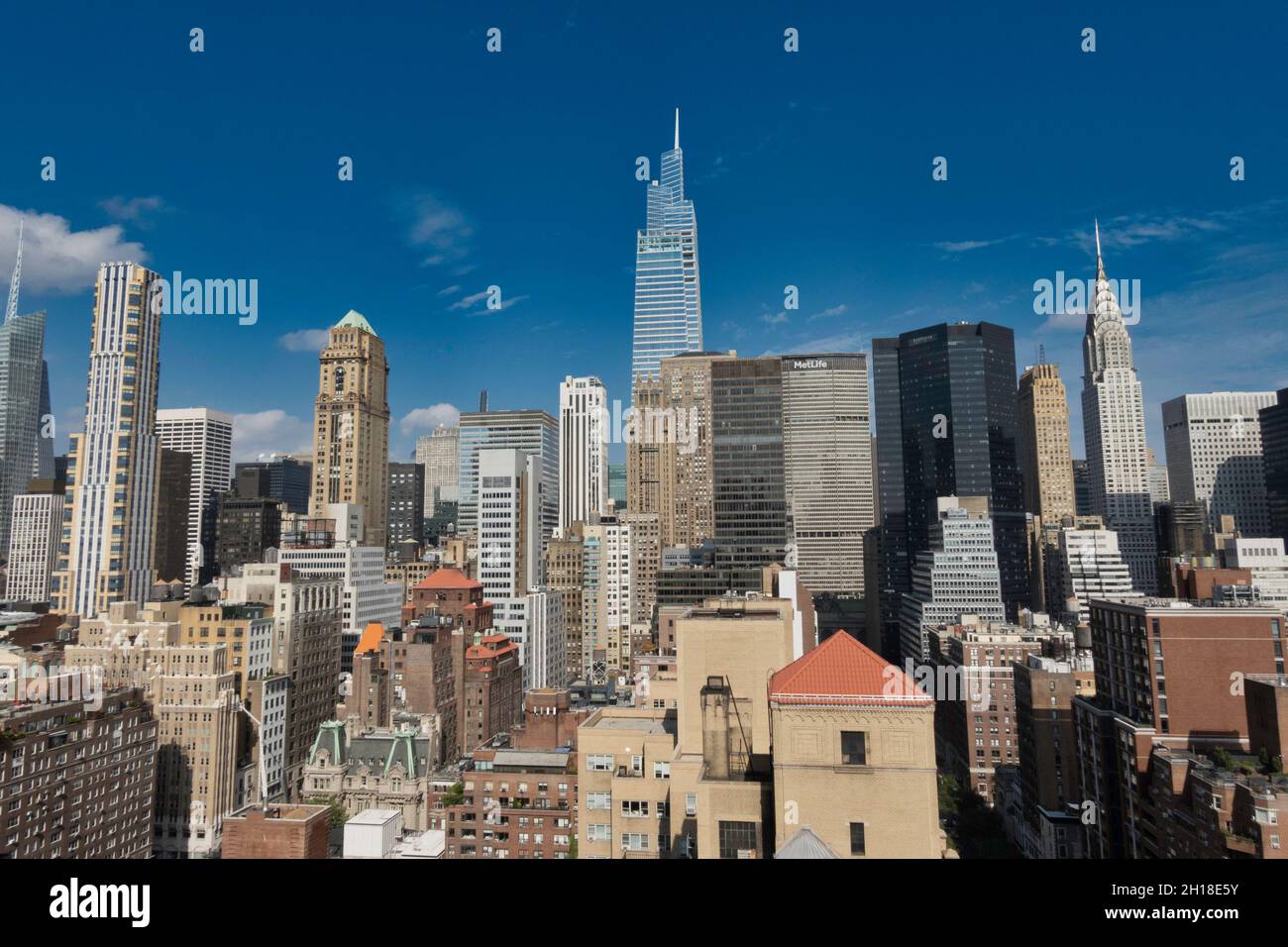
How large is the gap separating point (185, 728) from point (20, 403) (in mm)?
61704

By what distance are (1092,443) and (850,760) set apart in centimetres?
11012

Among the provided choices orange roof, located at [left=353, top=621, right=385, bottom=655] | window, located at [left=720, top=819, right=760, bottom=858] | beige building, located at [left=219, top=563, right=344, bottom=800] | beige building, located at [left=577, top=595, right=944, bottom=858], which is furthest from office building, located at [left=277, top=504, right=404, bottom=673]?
window, located at [left=720, top=819, right=760, bottom=858]

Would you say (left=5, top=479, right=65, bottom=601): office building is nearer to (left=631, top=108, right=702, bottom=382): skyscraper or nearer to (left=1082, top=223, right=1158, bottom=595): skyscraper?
(left=631, top=108, right=702, bottom=382): skyscraper


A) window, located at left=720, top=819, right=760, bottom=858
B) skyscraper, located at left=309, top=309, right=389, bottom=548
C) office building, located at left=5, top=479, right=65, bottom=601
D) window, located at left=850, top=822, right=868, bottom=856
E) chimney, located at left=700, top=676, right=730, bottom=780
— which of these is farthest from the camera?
skyscraper, located at left=309, top=309, right=389, bottom=548

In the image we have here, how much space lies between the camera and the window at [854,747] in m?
13.0

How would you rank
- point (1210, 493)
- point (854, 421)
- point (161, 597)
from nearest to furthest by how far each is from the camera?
1. point (161, 597)
2. point (1210, 493)
3. point (854, 421)

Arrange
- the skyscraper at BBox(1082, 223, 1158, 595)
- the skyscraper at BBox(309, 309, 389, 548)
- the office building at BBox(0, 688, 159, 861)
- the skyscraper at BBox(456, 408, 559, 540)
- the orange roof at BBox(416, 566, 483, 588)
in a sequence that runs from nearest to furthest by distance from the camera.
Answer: the office building at BBox(0, 688, 159, 861) < the orange roof at BBox(416, 566, 483, 588) < the skyscraper at BBox(309, 309, 389, 548) < the skyscraper at BBox(1082, 223, 1158, 595) < the skyscraper at BBox(456, 408, 559, 540)

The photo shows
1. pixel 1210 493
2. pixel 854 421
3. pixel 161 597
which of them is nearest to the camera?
pixel 161 597

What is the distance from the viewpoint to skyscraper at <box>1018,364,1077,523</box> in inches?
4190

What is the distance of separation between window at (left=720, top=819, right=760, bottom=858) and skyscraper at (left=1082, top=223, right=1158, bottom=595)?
10059cm
